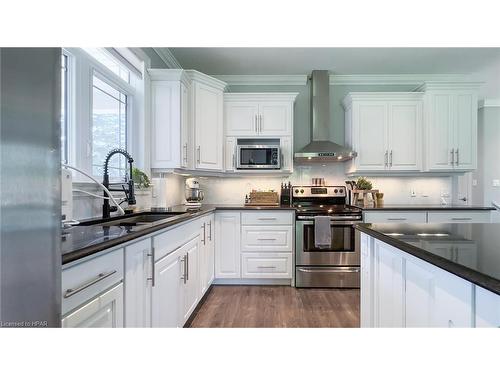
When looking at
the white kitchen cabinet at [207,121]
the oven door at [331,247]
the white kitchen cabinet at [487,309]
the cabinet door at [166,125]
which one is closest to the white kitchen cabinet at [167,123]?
the cabinet door at [166,125]

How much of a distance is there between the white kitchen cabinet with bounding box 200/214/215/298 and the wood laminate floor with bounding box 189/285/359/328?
0.17m

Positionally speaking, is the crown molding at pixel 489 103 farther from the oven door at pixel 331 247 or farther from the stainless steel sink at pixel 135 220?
the stainless steel sink at pixel 135 220

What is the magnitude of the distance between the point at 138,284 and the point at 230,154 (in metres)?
2.27

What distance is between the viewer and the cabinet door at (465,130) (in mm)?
3223

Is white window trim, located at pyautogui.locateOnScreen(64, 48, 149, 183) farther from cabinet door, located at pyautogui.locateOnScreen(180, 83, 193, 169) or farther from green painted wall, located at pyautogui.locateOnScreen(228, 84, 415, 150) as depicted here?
green painted wall, located at pyautogui.locateOnScreen(228, 84, 415, 150)

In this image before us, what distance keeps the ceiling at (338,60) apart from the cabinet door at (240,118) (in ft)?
1.74

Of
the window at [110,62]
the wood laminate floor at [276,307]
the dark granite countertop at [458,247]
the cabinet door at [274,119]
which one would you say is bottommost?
the wood laminate floor at [276,307]

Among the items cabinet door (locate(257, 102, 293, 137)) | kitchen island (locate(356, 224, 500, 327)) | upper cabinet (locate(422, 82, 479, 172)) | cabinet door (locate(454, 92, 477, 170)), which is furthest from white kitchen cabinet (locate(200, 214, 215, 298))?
cabinet door (locate(454, 92, 477, 170))

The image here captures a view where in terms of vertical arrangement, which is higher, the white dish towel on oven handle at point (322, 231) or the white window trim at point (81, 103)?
the white window trim at point (81, 103)

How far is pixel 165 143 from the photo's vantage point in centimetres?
275

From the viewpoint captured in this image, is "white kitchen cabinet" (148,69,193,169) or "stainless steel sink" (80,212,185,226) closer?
"stainless steel sink" (80,212,185,226)

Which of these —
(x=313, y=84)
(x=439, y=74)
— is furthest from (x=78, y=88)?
(x=439, y=74)

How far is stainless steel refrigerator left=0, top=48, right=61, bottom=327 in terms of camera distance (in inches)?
13.7

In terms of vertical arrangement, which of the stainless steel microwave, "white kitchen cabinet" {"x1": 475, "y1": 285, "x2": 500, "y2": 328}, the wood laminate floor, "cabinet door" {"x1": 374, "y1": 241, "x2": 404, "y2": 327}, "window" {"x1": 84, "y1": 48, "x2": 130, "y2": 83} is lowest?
the wood laminate floor
